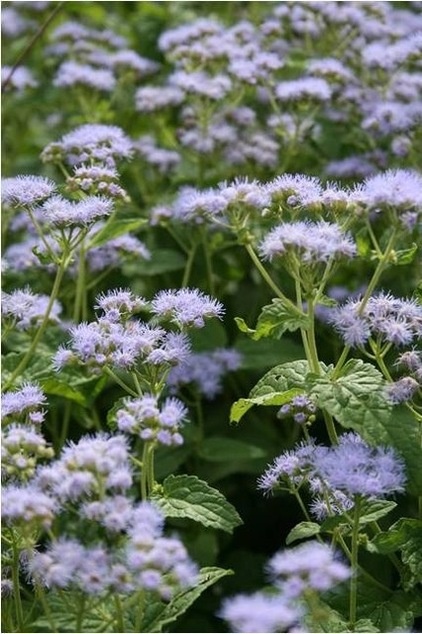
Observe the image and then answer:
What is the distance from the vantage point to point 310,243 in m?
3.10

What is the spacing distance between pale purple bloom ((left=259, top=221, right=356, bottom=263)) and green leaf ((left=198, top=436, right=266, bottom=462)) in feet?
4.20

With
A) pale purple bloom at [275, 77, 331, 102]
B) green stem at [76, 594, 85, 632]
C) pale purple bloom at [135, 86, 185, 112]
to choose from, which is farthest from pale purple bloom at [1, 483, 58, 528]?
pale purple bloom at [135, 86, 185, 112]

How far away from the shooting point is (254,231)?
15.2 feet

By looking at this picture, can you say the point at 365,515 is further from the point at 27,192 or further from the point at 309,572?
the point at 27,192

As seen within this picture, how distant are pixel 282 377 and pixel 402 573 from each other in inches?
27.6

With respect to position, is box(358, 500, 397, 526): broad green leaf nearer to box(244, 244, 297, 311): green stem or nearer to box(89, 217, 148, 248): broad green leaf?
box(244, 244, 297, 311): green stem

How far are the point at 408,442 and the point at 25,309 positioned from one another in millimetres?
1586

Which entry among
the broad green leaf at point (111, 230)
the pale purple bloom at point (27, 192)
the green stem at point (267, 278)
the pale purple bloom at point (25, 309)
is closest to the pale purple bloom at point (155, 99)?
the broad green leaf at point (111, 230)

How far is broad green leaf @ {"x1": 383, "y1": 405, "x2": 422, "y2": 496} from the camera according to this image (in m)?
3.03

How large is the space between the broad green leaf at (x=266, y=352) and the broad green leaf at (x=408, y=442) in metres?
1.41

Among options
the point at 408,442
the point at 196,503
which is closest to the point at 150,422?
the point at 196,503

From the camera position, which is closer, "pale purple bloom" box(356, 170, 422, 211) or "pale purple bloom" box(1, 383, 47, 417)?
"pale purple bloom" box(356, 170, 422, 211)

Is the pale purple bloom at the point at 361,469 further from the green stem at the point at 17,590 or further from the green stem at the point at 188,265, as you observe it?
the green stem at the point at 188,265

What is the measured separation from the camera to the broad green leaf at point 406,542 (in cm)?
318
